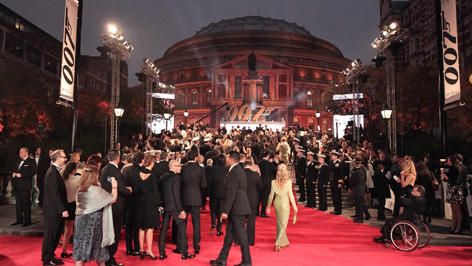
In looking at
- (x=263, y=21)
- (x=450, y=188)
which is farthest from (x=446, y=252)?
(x=263, y=21)

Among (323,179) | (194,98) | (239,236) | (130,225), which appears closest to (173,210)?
(130,225)

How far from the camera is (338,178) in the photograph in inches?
460

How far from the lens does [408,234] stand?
7.84 meters

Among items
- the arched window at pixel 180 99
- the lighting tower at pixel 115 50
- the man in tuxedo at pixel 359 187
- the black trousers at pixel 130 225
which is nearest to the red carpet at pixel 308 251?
the black trousers at pixel 130 225

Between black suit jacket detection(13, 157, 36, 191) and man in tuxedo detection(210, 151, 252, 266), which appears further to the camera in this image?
black suit jacket detection(13, 157, 36, 191)

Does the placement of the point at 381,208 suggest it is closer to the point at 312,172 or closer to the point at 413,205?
the point at 312,172

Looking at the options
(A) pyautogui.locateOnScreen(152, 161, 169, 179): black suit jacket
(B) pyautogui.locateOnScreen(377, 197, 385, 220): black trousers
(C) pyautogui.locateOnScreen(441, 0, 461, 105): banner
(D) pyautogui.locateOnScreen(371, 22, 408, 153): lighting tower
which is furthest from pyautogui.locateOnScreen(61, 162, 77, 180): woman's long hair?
(D) pyautogui.locateOnScreen(371, 22, 408, 153): lighting tower

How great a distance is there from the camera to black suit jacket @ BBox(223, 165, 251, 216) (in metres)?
6.50

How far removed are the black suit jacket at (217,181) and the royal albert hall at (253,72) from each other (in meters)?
46.7

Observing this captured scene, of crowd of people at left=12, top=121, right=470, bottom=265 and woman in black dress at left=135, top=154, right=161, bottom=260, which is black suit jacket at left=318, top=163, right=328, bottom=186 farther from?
woman in black dress at left=135, top=154, right=161, bottom=260

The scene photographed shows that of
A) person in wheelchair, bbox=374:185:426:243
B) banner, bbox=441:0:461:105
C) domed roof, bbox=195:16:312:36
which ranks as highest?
domed roof, bbox=195:16:312:36

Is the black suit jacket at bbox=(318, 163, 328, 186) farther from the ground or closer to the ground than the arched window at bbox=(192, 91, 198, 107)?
closer to the ground

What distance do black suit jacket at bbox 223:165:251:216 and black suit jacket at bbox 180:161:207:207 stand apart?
3.09 feet

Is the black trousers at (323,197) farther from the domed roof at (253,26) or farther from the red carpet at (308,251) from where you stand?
the domed roof at (253,26)
